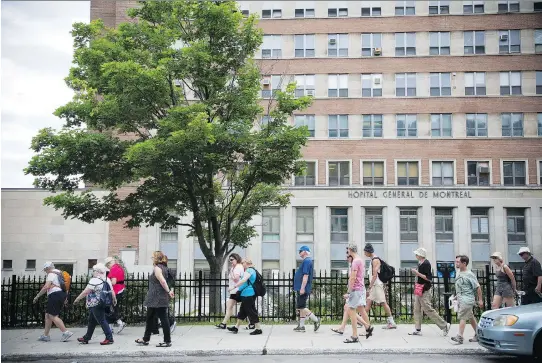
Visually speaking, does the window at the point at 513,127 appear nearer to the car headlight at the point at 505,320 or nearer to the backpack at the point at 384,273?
the backpack at the point at 384,273

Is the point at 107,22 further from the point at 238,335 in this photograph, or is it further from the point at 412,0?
the point at 238,335

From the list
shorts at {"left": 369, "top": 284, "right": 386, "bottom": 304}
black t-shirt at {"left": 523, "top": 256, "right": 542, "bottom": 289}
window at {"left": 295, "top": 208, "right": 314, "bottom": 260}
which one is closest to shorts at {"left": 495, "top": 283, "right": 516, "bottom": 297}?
black t-shirt at {"left": 523, "top": 256, "right": 542, "bottom": 289}

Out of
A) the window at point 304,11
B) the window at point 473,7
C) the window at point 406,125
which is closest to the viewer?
the window at point 406,125

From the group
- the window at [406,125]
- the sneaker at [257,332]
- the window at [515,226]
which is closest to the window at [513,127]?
the window at [515,226]

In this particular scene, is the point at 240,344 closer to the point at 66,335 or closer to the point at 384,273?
the point at 384,273

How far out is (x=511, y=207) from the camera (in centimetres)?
4212

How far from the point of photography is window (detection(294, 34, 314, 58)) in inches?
1725

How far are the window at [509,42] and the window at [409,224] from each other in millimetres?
13796

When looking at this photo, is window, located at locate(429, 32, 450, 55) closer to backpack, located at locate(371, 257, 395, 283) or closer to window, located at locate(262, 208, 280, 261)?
window, located at locate(262, 208, 280, 261)

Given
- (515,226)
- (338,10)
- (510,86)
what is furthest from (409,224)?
(338,10)

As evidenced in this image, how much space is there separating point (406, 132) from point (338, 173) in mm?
5891

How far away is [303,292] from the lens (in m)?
12.6

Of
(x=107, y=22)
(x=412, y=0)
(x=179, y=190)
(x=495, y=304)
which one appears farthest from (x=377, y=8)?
(x=495, y=304)

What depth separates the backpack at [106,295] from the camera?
39.0ft
